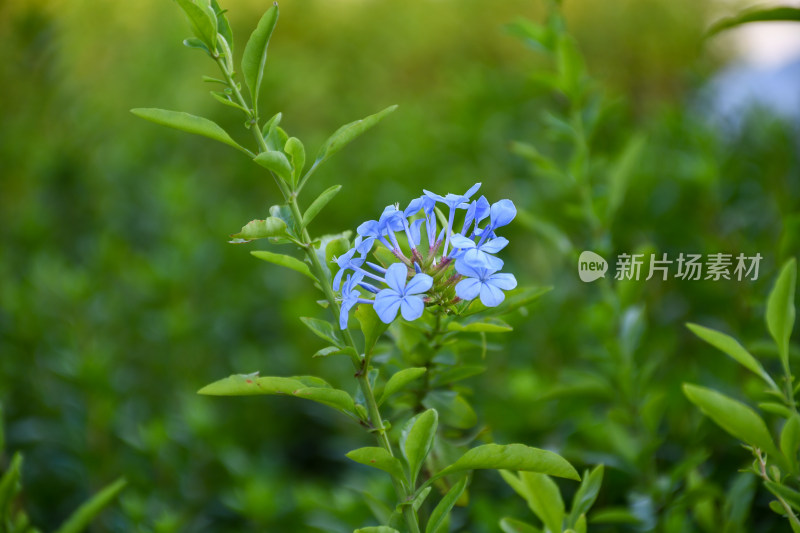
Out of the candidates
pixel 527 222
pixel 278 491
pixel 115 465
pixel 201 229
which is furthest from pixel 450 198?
pixel 201 229

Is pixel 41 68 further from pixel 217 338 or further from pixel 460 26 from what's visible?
pixel 460 26

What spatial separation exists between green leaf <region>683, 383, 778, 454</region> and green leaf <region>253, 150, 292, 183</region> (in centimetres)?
76

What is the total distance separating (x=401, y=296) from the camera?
38.2 inches

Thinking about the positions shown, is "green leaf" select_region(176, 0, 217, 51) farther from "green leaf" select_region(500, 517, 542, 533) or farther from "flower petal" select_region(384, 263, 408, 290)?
"green leaf" select_region(500, 517, 542, 533)

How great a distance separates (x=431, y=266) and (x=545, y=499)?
483 mm

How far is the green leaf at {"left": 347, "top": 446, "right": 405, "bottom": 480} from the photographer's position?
1004mm

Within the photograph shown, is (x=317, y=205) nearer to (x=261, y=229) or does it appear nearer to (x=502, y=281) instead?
(x=261, y=229)

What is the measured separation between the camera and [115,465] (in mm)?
2369

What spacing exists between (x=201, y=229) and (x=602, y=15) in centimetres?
533

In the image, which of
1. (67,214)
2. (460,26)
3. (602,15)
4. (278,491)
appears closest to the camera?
(278,491)

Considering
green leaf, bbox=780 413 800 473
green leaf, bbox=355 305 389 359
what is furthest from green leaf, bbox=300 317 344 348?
green leaf, bbox=780 413 800 473

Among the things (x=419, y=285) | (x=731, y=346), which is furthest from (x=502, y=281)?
(x=731, y=346)

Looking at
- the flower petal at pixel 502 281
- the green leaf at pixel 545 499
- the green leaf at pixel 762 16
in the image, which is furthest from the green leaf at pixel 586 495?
the green leaf at pixel 762 16

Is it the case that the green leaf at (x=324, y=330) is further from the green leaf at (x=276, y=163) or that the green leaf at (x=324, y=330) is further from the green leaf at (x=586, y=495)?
the green leaf at (x=586, y=495)
